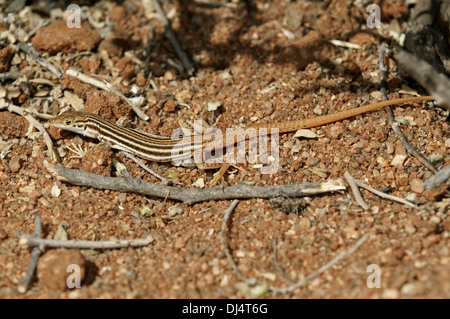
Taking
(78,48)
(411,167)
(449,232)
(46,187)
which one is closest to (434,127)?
(411,167)

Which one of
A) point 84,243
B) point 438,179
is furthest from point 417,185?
point 84,243

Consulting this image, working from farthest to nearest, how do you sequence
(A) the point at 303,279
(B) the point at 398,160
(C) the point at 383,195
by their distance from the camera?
(B) the point at 398,160, (C) the point at 383,195, (A) the point at 303,279

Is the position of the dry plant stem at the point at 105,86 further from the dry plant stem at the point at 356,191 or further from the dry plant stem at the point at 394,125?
the dry plant stem at the point at 394,125

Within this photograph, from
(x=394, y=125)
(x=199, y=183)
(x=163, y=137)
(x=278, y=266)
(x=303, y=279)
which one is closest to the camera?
(x=303, y=279)

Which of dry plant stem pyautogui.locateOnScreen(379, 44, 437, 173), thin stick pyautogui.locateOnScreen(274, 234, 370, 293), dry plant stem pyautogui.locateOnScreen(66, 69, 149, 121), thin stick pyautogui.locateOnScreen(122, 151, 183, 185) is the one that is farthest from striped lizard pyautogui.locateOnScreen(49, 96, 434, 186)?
A: thin stick pyautogui.locateOnScreen(274, 234, 370, 293)

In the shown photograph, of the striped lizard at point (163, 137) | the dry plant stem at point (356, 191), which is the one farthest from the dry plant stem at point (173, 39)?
the dry plant stem at point (356, 191)

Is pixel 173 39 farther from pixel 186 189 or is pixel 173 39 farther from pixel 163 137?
A: pixel 186 189

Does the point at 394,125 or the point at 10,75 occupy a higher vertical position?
the point at 10,75
